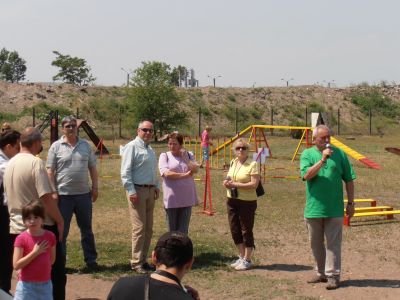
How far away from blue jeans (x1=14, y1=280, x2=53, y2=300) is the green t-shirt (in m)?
3.03

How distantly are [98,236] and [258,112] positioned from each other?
4064 cm

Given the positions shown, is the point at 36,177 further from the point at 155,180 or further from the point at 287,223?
the point at 287,223

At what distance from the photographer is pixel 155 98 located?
35625 millimetres

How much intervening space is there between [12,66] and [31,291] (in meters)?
67.9

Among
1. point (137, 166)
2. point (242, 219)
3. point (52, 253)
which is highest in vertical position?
point (137, 166)

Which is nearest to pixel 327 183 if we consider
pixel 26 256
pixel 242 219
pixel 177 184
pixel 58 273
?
pixel 242 219

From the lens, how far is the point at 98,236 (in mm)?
9695

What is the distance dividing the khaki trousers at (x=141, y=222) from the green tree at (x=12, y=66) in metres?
63.0

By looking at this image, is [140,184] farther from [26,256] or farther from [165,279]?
[165,279]

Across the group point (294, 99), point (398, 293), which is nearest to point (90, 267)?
point (398, 293)

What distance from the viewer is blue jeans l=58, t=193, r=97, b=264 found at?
7.25m

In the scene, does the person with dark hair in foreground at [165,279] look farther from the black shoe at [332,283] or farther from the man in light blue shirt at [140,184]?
the man in light blue shirt at [140,184]

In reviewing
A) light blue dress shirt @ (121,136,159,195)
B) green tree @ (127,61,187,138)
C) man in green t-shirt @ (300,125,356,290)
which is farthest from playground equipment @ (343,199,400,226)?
green tree @ (127,61,187,138)

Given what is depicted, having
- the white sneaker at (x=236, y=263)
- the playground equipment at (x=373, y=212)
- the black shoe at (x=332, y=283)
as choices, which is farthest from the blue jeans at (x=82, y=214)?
the playground equipment at (x=373, y=212)
